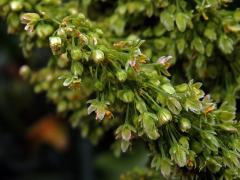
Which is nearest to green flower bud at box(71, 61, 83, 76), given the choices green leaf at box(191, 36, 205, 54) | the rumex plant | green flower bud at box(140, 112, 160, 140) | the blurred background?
the rumex plant

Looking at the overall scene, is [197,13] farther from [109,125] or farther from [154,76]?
[109,125]

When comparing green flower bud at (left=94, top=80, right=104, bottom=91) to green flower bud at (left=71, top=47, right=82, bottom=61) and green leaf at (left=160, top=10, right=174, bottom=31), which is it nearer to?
green flower bud at (left=71, top=47, right=82, bottom=61)

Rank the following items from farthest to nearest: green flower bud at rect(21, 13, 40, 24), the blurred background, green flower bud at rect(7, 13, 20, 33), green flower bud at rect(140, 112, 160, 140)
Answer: the blurred background, green flower bud at rect(7, 13, 20, 33), green flower bud at rect(21, 13, 40, 24), green flower bud at rect(140, 112, 160, 140)

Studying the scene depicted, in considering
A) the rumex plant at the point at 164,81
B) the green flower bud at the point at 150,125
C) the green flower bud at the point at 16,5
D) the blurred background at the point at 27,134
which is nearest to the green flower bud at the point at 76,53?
the rumex plant at the point at 164,81

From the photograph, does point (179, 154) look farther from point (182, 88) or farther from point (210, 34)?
point (210, 34)

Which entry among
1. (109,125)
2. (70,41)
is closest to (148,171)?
(109,125)

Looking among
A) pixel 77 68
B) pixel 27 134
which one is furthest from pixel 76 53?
pixel 27 134
